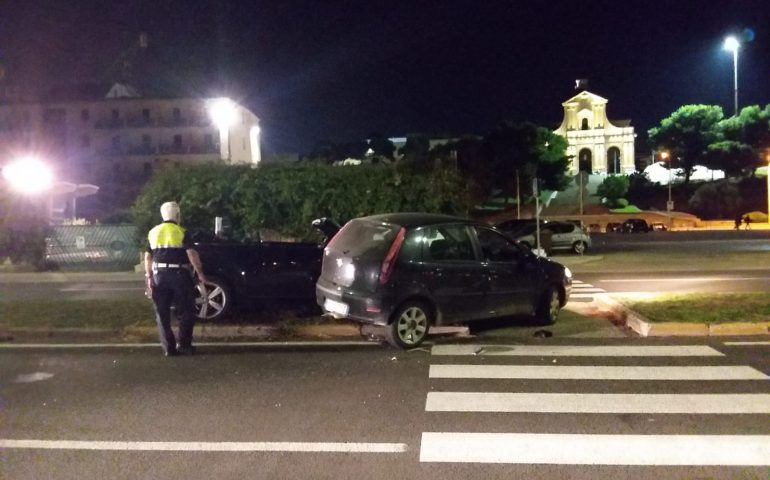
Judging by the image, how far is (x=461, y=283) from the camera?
9414 millimetres

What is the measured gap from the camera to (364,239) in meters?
9.32

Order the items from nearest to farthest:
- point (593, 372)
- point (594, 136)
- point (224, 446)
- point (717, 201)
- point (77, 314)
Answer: point (224, 446) < point (593, 372) < point (77, 314) < point (717, 201) < point (594, 136)

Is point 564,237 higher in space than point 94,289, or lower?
higher

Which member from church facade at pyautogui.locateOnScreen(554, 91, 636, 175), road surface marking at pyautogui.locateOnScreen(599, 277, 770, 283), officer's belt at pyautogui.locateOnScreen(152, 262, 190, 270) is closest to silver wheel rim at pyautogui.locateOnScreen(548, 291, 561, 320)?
officer's belt at pyautogui.locateOnScreen(152, 262, 190, 270)

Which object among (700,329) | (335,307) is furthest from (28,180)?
(700,329)

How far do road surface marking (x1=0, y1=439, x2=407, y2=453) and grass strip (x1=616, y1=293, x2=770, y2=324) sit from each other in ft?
19.5

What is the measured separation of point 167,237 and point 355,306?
2302 mm

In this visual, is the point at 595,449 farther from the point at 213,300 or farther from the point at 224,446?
the point at 213,300

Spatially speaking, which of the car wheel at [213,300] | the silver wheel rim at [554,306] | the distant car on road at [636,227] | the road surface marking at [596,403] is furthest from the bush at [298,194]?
the distant car on road at [636,227]

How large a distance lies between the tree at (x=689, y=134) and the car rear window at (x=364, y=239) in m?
83.8

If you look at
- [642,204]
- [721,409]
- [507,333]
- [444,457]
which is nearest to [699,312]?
[507,333]

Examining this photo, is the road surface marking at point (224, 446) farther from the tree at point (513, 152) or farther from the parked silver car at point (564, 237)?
the tree at point (513, 152)

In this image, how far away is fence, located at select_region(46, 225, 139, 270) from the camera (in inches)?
955

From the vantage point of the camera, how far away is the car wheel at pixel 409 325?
8.96 meters
